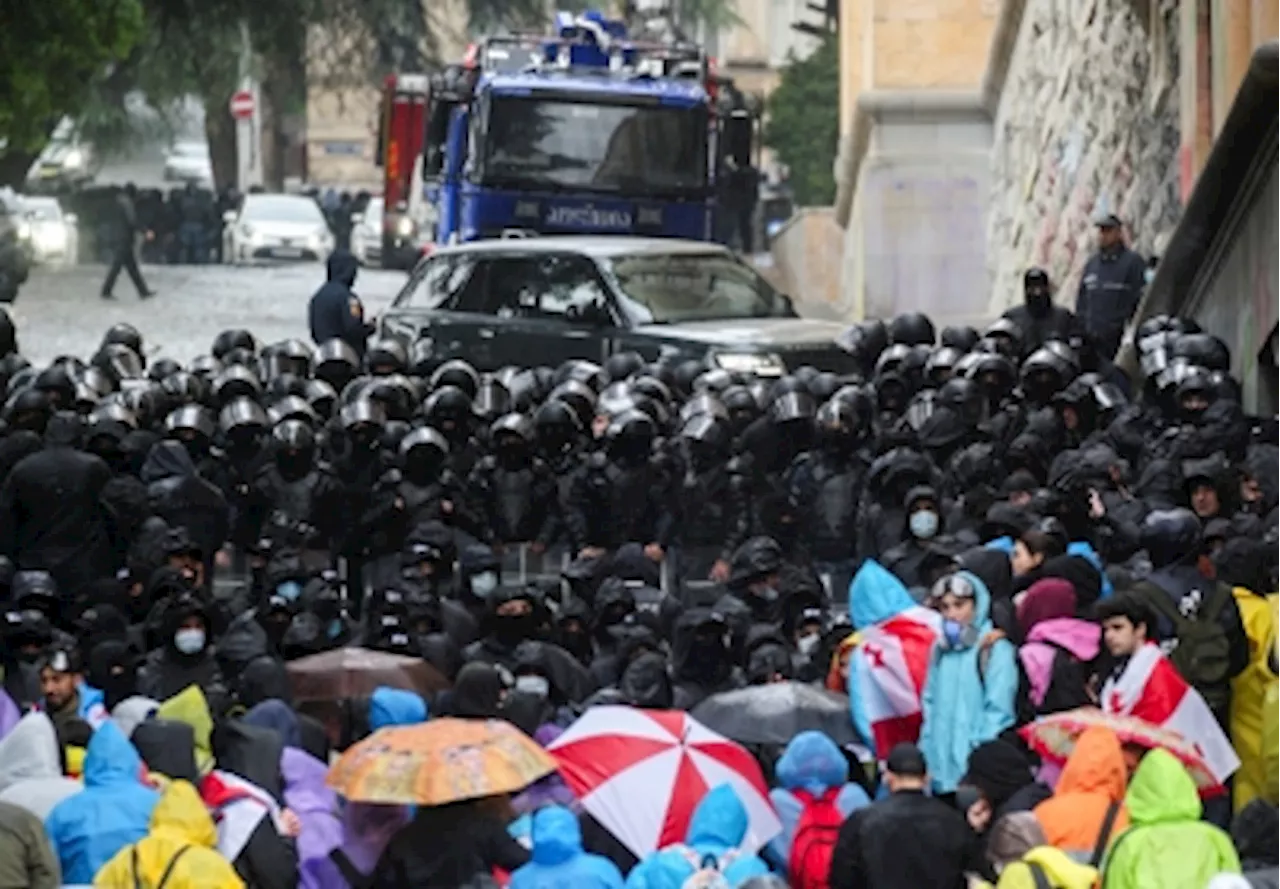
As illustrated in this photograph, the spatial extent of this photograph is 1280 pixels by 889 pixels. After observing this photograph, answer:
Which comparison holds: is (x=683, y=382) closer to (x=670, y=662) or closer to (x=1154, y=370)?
(x=1154, y=370)

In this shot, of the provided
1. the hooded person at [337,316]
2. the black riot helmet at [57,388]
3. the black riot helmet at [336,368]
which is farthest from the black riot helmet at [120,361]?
the hooded person at [337,316]

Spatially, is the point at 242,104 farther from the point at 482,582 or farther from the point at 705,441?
the point at 482,582

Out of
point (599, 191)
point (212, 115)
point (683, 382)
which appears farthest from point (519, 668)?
point (212, 115)

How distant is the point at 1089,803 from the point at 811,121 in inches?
1661

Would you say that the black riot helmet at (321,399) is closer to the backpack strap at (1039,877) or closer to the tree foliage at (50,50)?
the backpack strap at (1039,877)

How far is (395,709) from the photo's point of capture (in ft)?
43.9

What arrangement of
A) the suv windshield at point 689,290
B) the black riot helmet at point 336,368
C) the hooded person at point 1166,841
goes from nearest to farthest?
the hooded person at point 1166,841 < the black riot helmet at point 336,368 < the suv windshield at point 689,290

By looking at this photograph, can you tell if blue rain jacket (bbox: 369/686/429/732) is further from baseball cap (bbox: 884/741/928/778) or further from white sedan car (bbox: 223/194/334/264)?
white sedan car (bbox: 223/194/334/264)

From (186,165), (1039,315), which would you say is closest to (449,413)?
(1039,315)

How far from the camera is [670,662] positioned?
1506 centimetres

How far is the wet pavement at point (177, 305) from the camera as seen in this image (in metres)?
39.4

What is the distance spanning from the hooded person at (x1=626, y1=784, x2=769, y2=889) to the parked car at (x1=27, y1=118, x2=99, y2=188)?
1848 inches

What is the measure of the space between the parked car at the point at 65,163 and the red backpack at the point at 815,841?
1823 inches

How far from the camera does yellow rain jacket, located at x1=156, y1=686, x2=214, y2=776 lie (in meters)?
12.7
